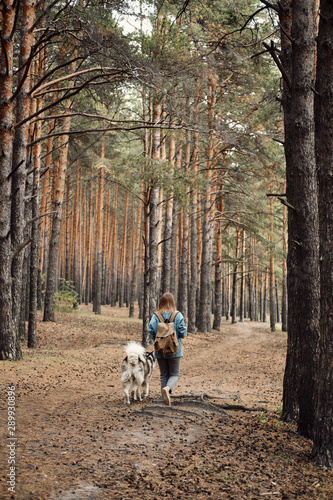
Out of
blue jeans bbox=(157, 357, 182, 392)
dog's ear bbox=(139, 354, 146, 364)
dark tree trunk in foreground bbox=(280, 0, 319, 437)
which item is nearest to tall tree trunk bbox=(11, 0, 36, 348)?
dog's ear bbox=(139, 354, 146, 364)

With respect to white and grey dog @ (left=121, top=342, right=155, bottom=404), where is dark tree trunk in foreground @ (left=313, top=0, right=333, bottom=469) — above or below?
above

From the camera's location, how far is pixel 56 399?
23.2ft

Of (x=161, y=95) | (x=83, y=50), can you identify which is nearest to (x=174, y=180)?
(x=161, y=95)

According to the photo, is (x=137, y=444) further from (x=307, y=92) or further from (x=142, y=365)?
(x=307, y=92)

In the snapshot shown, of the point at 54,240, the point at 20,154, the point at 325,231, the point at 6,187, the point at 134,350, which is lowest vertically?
the point at 134,350

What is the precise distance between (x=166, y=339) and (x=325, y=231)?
2.96m

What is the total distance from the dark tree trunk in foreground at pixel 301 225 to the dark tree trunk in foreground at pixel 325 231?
981mm

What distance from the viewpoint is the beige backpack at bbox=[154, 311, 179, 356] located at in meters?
6.25

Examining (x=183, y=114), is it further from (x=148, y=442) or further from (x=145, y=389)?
(x=148, y=442)

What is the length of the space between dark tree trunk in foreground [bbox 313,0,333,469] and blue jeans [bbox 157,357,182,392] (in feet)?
7.99

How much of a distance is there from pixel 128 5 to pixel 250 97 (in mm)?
9929

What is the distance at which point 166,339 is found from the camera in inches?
246

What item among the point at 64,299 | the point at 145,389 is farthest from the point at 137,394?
the point at 64,299

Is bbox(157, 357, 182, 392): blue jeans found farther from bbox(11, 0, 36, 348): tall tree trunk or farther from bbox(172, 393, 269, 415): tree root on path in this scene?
bbox(11, 0, 36, 348): tall tree trunk
